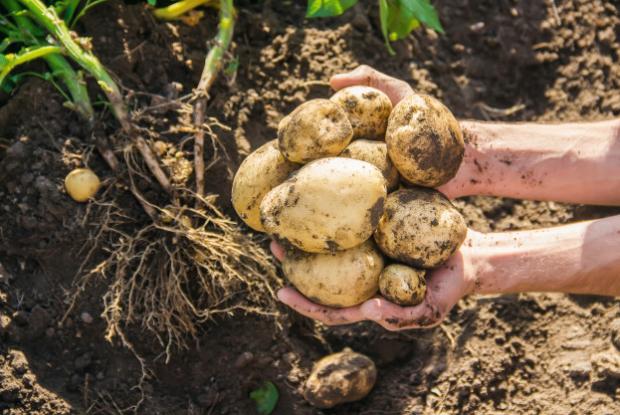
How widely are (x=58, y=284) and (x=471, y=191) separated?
1.34 m

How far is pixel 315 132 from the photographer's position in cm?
179

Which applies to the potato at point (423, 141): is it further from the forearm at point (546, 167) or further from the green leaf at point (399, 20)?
the green leaf at point (399, 20)

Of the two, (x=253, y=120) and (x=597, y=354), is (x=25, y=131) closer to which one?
(x=253, y=120)

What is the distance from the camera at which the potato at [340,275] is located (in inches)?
70.2

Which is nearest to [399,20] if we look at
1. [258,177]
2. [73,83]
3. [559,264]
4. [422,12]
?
[422,12]

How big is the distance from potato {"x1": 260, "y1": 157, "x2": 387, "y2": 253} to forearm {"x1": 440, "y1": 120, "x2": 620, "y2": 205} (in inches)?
21.7

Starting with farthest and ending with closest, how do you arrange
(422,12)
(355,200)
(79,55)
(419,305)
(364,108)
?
(422,12), (79,55), (364,108), (419,305), (355,200)

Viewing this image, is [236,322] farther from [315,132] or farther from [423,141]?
[423,141]

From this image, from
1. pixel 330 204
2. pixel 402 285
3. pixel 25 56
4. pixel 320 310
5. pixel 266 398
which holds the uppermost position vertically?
pixel 25 56

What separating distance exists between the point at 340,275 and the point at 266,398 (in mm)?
572

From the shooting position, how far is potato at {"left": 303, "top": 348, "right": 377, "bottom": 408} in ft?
6.65

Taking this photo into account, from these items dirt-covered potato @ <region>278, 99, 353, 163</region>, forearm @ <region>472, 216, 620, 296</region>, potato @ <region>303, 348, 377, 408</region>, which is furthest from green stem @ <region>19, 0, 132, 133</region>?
forearm @ <region>472, 216, 620, 296</region>

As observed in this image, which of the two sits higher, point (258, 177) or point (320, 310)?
point (258, 177)

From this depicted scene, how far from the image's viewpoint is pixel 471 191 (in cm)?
221
